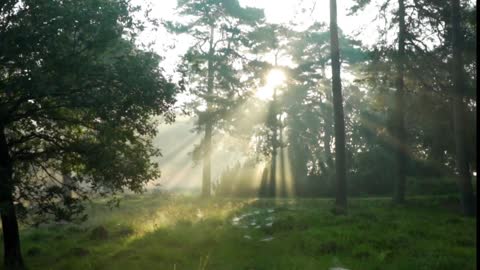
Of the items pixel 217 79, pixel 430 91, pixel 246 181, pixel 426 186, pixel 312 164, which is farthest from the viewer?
pixel 312 164

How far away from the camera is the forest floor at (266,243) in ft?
36.0

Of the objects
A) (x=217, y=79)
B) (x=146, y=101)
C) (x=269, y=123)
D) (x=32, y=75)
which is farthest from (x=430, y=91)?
(x=32, y=75)

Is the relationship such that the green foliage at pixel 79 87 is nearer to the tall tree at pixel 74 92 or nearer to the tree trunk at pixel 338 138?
the tall tree at pixel 74 92

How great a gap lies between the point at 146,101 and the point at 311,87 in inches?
1397

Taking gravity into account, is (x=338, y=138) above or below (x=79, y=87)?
below

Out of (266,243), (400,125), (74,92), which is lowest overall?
(266,243)

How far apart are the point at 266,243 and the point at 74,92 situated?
669 centimetres

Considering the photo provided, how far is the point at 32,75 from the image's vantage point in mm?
9922

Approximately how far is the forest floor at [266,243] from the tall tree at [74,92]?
192cm

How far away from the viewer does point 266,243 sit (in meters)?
13.3

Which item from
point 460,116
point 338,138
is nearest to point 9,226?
point 338,138

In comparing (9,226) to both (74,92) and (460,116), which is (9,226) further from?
(460,116)

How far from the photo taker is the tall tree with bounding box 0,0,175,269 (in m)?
10.3

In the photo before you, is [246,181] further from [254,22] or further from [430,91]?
[430,91]
